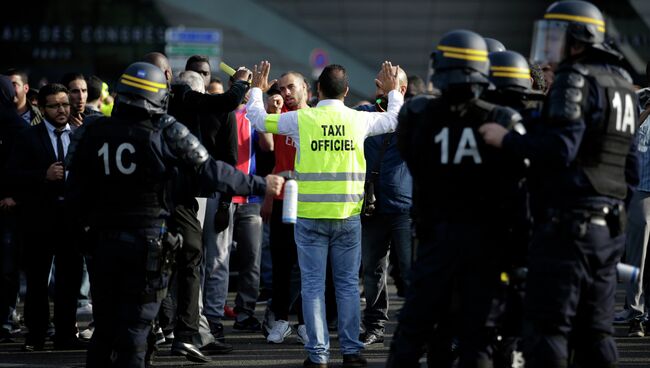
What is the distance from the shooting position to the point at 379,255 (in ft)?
32.1

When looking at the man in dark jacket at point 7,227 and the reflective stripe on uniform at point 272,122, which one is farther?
the man in dark jacket at point 7,227

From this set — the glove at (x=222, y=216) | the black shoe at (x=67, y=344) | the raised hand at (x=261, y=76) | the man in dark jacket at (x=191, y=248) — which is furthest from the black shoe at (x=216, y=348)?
the raised hand at (x=261, y=76)

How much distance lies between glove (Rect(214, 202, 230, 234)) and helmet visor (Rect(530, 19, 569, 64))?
3532mm

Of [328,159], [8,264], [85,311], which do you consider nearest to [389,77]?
[328,159]

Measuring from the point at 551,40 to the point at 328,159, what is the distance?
7.74ft

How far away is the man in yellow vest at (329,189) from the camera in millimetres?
8484

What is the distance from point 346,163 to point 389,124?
432 millimetres

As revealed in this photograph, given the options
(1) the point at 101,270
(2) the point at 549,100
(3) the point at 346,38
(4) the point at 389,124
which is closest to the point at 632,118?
(2) the point at 549,100

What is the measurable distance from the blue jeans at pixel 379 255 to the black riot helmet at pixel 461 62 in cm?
337

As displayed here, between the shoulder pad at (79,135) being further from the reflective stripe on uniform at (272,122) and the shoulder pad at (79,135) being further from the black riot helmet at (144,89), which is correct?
the reflective stripe on uniform at (272,122)

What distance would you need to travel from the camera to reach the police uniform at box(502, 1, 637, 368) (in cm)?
618

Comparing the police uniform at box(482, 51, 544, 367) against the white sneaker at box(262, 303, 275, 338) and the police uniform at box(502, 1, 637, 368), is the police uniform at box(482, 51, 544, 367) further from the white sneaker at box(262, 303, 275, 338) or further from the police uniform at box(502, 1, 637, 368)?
the white sneaker at box(262, 303, 275, 338)

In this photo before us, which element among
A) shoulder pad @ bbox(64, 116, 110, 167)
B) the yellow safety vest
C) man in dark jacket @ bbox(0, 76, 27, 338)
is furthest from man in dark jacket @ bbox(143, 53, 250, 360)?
man in dark jacket @ bbox(0, 76, 27, 338)

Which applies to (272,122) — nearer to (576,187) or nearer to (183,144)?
(183,144)
